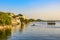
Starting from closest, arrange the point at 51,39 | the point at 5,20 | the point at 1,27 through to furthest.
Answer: the point at 51,39, the point at 1,27, the point at 5,20

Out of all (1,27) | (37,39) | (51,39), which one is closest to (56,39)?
(51,39)

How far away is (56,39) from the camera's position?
39.9 m

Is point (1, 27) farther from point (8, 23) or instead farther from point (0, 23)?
point (8, 23)

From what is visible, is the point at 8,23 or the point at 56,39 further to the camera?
the point at 8,23

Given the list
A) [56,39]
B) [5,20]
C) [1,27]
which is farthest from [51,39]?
[5,20]

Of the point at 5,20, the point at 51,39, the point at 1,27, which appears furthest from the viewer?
the point at 5,20

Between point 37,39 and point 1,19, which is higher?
point 1,19

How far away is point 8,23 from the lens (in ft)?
242

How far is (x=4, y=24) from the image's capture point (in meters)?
68.7

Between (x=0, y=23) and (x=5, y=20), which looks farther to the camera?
(x=5, y=20)

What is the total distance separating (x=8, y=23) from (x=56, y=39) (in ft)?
120

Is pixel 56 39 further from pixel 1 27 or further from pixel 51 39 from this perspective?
pixel 1 27

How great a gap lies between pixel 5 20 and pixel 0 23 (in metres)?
6.70

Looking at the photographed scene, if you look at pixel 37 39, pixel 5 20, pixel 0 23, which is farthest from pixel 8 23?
pixel 37 39
